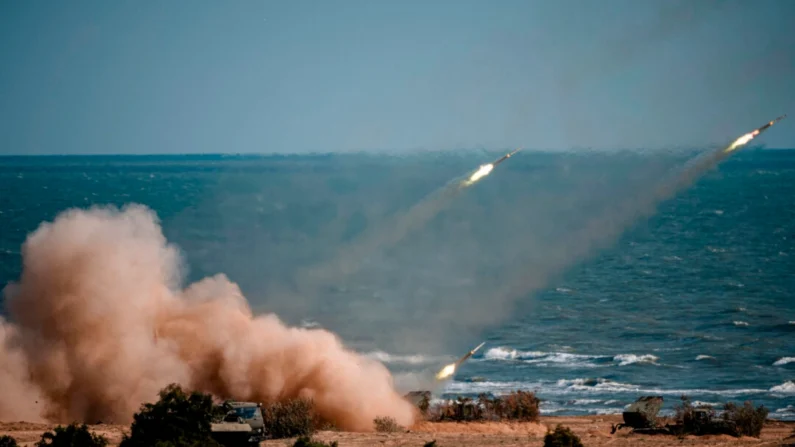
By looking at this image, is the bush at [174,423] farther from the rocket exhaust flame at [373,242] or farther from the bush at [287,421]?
the rocket exhaust flame at [373,242]

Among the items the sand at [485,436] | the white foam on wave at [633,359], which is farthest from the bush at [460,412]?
the white foam on wave at [633,359]

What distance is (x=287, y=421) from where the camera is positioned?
38.8 meters

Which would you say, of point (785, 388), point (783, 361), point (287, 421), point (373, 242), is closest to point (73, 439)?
point (287, 421)

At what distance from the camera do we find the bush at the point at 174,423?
1239 inches

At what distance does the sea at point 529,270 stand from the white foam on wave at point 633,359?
0.20 meters

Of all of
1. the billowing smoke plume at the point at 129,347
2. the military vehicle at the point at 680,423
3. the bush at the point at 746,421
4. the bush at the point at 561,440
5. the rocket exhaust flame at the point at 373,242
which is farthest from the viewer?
the rocket exhaust flame at the point at 373,242

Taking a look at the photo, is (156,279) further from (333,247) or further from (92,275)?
(333,247)

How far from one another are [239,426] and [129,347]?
33.0ft

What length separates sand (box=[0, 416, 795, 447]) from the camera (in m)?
37.0

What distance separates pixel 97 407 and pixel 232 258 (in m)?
58.0

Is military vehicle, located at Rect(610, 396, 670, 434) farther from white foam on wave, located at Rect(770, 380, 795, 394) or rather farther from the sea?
white foam on wave, located at Rect(770, 380, 795, 394)

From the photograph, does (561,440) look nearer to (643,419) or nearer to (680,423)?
(680,423)

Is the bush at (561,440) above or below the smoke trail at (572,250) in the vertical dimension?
below

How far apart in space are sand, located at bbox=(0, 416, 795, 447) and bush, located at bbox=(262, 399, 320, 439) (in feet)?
1.77
